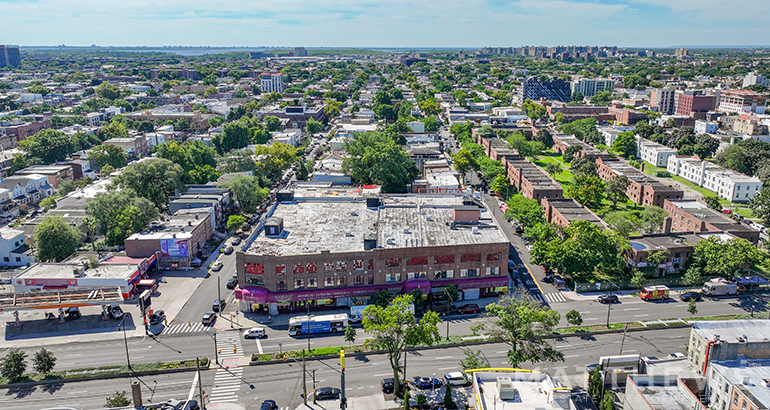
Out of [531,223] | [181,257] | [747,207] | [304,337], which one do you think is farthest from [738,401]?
[747,207]

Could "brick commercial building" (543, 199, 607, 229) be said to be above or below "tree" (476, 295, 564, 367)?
above

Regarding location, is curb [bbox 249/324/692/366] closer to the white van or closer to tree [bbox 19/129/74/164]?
the white van

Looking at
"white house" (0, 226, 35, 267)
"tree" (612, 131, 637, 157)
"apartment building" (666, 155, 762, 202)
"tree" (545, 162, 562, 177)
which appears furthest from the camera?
"tree" (612, 131, 637, 157)

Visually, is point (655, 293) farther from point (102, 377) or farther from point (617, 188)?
point (102, 377)

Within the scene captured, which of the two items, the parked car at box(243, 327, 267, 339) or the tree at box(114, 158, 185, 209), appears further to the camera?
the tree at box(114, 158, 185, 209)

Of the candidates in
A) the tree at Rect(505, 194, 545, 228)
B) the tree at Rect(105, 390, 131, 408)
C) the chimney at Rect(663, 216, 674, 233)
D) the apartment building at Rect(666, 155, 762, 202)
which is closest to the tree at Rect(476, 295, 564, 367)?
the tree at Rect(105, 390, 131, 408)

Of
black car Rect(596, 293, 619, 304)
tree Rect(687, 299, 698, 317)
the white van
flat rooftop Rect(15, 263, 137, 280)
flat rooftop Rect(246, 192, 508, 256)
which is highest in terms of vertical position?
flat rooftop Rect(246, 192, 508, 256)

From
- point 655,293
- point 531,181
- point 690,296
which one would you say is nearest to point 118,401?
point 655,293
